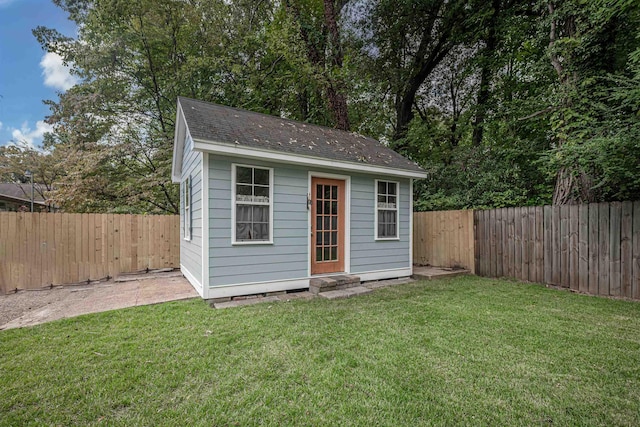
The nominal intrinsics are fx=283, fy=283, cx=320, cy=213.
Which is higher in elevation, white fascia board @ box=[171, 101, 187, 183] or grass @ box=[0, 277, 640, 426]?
white fascia board @ box=[171, 101, 187, 183]

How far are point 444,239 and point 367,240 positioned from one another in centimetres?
275

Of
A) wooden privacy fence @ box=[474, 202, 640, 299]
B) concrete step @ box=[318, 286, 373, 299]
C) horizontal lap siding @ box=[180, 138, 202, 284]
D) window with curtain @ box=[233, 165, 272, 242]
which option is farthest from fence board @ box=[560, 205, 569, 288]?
horizontal lap siding @ box=[180, 138, 202, 284]

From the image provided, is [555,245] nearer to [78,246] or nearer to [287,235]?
[287,235]

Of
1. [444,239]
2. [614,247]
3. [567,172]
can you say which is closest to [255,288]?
[444,239]

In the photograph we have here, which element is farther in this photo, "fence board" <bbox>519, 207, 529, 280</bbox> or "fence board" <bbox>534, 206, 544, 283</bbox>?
"fence board" <bbox>519, 207, 529, 280</bbox>

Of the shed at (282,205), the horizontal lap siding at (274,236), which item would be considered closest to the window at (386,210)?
the shed at (282,205)

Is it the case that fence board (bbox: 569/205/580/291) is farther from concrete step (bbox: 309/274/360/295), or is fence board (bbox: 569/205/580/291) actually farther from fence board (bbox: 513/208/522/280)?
concrete step (bbox: 309/274/360/295)

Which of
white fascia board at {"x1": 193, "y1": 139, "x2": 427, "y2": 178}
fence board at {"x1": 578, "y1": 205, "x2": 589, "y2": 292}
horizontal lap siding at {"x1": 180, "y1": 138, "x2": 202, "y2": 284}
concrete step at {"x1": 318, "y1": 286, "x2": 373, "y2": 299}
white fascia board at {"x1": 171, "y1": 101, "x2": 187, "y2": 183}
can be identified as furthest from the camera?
white fascia board at {"x1": 171, "y1": 101, "x2": 187, "y2": 183}

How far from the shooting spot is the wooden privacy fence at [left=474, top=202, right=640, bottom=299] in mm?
4649

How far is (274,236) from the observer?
16.3ft

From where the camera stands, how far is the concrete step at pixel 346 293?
484cm

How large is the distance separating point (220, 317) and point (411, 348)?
2394 mm

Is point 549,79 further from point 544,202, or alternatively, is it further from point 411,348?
point 411,348

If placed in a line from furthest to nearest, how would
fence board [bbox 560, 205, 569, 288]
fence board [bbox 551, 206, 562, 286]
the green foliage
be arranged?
the green foliage
fence board [bbox 551, 206, 562, 286]
fence board [bbox 560, 205, 569, 288]
